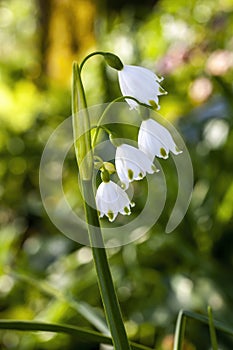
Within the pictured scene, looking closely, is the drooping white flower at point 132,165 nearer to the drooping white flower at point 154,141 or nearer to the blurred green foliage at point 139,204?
the drooping white flower at point 154,141

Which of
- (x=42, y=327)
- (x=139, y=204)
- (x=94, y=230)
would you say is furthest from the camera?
(x=139, y=204)

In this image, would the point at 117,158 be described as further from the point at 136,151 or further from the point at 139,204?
the point at 139,204

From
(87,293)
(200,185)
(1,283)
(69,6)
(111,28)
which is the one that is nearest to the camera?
(87,293)

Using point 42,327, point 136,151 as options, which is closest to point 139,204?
point 42,327

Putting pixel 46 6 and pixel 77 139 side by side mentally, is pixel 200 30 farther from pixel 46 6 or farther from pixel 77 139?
pixel 77 139

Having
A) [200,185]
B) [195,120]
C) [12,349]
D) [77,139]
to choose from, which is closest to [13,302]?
[12,349]

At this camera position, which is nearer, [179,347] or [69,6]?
[179,347]
